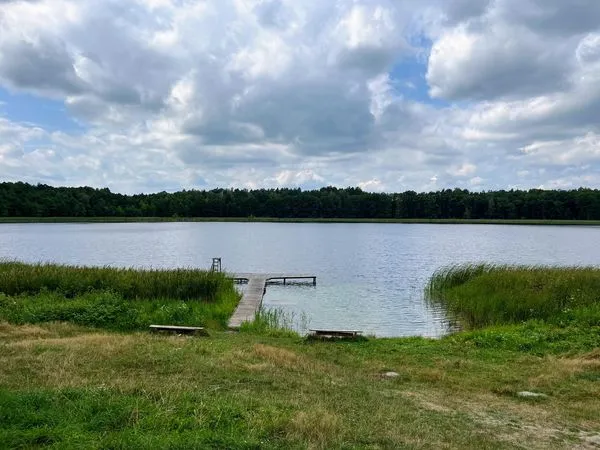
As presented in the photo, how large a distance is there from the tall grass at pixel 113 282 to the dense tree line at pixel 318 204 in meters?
103

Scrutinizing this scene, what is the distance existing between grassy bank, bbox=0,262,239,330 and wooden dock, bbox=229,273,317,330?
38cm

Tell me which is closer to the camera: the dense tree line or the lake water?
the lake water

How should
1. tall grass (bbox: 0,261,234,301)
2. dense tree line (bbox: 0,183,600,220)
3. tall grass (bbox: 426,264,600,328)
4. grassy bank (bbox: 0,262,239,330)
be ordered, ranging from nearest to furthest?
grassy bank (bbox: 0,262,239,330), tall grass (bbox: 426,264,600,328), tall grass (bbox: 0,261,234,301), dense tree line (bbox: 0,183,600,220)

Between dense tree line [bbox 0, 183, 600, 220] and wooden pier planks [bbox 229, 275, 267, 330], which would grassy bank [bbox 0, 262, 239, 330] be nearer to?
wooden pier planks [bbox 229, 275, 267, 330]

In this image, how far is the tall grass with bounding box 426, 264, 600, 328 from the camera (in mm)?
15859

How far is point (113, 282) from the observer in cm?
1839

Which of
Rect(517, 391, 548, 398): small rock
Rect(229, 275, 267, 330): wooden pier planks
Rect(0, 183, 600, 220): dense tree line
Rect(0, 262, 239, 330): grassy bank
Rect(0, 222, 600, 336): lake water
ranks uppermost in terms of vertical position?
Rect(0, 183, 600, 220): dense tree line

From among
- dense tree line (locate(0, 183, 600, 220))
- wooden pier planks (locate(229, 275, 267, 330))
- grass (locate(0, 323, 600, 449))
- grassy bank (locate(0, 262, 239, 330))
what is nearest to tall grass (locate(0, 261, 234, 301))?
grassy bank (locate(0, 262, 239, 330))

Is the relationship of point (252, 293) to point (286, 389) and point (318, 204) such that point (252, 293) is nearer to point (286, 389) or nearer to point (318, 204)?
point (286, 389)

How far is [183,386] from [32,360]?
9.26ft

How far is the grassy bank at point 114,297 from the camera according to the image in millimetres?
12766

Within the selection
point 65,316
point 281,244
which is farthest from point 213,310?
point 281,244

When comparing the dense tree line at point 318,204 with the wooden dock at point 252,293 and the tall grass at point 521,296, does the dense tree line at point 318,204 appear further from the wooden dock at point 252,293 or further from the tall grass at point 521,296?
the tall grass at point 521,296

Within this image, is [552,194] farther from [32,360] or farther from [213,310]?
[32,360]
